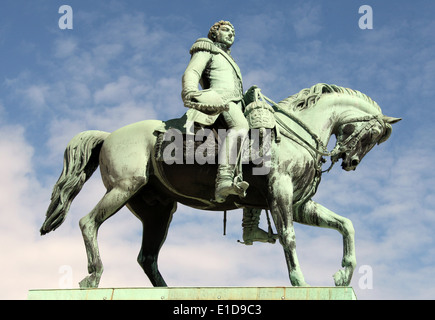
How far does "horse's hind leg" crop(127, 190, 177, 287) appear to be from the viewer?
368 inches

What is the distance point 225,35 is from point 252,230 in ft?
8.84

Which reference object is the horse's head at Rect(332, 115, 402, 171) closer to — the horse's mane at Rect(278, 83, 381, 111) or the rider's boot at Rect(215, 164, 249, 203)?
the horse's mane at Rect(278, 83, 381, 111)

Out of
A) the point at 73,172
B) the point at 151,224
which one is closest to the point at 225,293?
the point at 151,224

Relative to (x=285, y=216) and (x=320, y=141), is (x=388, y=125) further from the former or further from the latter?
(x=285, y=216)

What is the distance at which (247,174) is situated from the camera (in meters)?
8.74

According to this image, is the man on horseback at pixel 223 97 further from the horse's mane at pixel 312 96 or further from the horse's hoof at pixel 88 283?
the horse's hoof at pixel 88 283

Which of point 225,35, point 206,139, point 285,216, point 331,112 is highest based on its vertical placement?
point 225,35

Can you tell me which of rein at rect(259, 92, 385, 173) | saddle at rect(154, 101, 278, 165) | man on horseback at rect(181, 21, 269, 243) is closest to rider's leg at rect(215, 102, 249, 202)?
man on horseback at rect(181, 21, 269, 243)

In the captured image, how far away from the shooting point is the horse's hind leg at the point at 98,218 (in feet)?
28.0

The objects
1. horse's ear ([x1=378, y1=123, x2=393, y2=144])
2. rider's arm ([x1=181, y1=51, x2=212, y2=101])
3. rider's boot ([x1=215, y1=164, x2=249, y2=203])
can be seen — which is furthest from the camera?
horse's ear ([x1=378, y1=123, x2=393, y2=144])

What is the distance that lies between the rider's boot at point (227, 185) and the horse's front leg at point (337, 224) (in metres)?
1.13

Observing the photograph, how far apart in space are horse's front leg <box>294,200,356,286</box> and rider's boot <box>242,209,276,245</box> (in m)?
0.47

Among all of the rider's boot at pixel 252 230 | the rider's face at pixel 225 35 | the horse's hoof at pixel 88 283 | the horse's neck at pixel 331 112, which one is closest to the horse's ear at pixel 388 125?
the horse's neck at pixel 331 112
